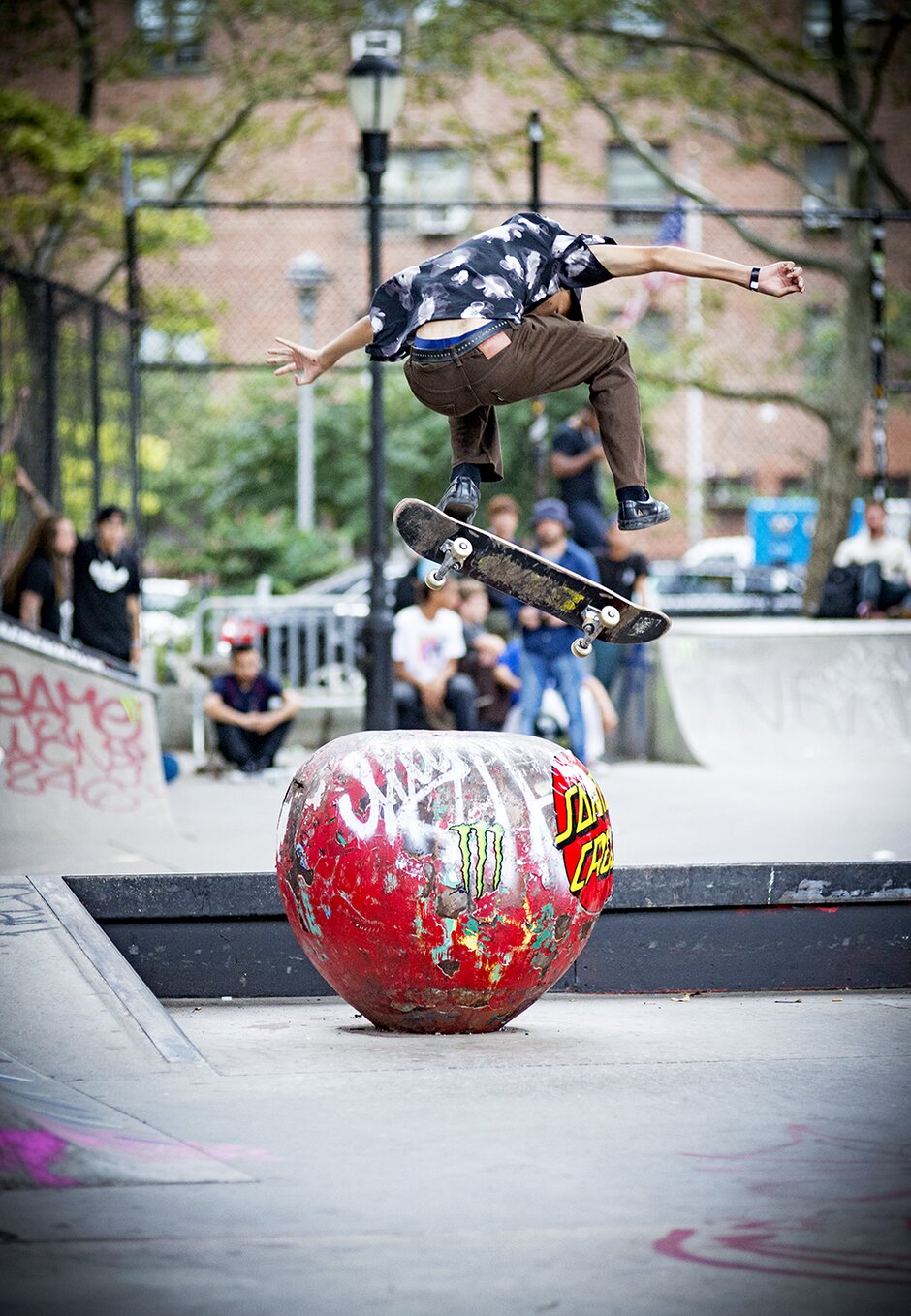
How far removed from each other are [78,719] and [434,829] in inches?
235

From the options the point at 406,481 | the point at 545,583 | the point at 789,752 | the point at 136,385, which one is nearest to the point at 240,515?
the point at 406,481

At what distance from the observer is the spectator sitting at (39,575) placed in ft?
39.4

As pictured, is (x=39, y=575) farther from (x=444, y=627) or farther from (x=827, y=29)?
(x=827, y=29)

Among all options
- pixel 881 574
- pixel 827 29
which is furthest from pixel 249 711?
pixel 827 29

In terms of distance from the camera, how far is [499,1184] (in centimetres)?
379

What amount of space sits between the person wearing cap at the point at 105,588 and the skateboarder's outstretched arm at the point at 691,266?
24.7 ft

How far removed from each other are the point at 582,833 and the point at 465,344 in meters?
1.75

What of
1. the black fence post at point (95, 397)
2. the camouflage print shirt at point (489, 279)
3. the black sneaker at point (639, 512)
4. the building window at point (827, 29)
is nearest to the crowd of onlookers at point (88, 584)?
the black fence post at point (95, 397)

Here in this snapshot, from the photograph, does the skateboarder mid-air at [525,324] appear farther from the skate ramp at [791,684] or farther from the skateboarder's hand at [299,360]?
the skate ramp at [791,684]

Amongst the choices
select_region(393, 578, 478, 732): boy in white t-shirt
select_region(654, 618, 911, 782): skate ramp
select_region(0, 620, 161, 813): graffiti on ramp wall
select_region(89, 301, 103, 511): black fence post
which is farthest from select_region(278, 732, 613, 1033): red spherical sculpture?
select_region(89, 301, 103, 511): black fence post

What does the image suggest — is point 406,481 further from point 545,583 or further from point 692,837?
point 545,583

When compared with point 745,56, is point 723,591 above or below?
below

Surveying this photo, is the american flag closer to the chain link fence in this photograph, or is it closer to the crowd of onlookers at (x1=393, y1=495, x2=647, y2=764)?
the crowd of onlookers at (x1=393, y1=495, x2=647, y2=764)

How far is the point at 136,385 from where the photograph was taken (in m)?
15.5
